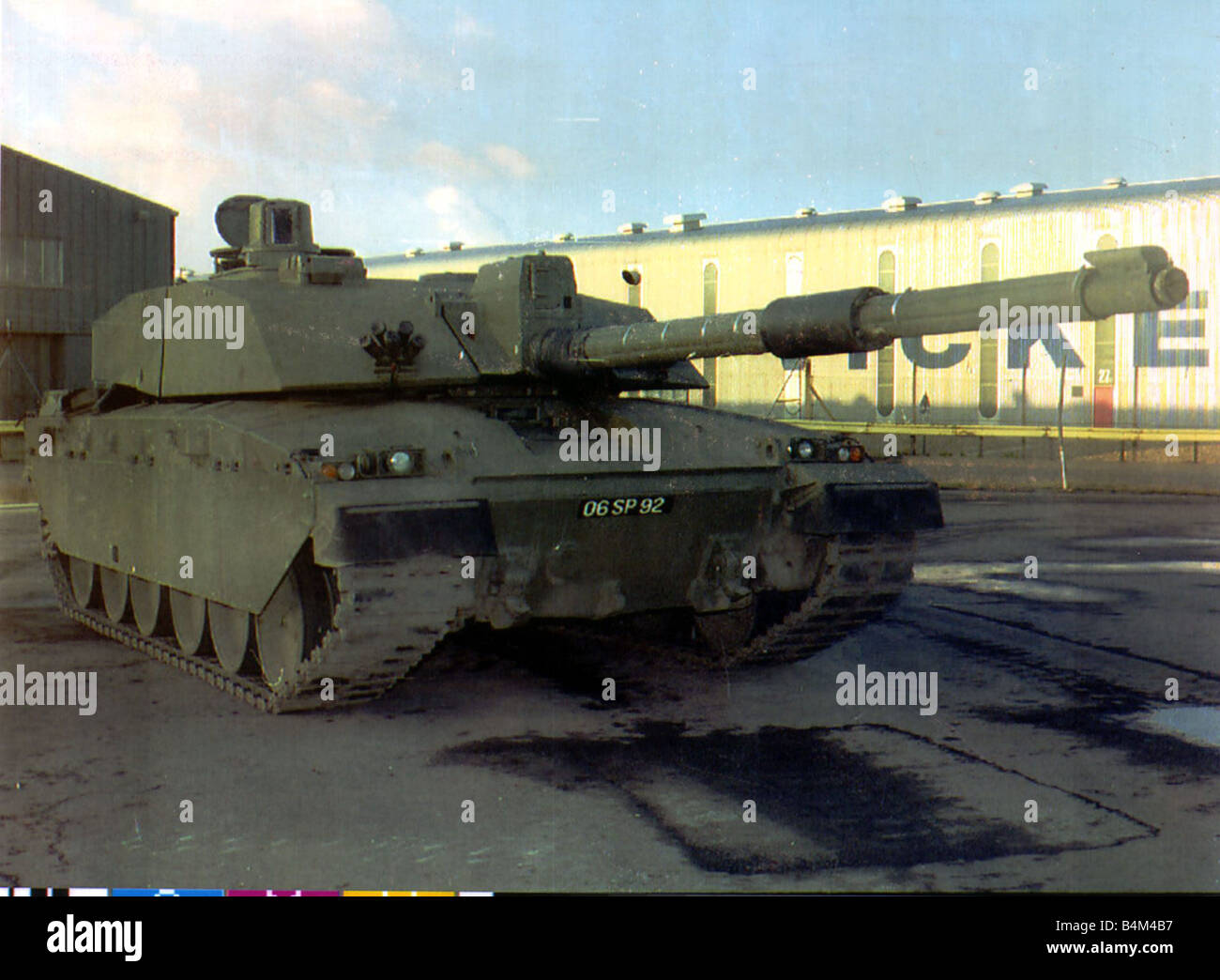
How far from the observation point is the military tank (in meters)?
7.43

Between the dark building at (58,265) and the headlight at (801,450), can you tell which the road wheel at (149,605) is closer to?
the headlight at (801,450)

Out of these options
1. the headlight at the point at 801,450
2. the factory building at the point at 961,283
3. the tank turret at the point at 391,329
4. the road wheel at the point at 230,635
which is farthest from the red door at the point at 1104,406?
the road wheel at the point at 230,635

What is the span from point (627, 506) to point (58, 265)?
69.3ft

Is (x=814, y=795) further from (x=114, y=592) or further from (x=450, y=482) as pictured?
(x=114, y=592)

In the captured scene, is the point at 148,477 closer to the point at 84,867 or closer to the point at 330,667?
the point at 330,667

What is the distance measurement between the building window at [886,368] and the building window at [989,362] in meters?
1.93

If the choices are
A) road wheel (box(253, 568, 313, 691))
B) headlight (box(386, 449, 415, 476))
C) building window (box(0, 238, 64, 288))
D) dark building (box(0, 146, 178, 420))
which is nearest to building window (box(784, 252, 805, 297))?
dark building (box(0, 146, 178, 420))

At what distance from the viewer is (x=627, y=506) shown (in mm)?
8219

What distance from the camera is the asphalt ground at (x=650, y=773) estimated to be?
5.55 meters

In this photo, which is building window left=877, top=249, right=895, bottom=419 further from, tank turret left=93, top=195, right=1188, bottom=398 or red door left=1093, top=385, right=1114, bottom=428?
tank turret left=93, top=195, right=1188, bottom=398

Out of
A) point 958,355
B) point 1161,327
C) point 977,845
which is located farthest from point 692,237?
point 977,845

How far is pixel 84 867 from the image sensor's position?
5570 mm

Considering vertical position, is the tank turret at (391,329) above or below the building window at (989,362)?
below

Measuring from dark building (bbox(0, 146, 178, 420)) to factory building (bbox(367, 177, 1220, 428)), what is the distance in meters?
8.83
